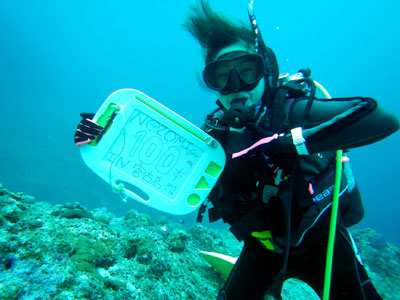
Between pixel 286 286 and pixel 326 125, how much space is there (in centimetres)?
411

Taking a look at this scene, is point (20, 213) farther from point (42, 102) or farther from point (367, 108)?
point (42, 102)

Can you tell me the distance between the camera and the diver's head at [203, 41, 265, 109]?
7.29 feet

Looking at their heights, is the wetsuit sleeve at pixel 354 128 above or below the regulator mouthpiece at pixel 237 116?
above

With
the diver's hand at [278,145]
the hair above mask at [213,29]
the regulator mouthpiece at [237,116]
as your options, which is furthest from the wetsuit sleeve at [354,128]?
the hair above mask at [213,29]

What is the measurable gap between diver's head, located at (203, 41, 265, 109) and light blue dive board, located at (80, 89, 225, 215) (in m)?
0.56

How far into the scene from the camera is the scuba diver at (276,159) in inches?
62.4

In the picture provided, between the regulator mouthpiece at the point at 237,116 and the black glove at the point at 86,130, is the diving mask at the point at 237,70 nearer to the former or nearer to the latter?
the regulator mouthpiece at the point at 237,116

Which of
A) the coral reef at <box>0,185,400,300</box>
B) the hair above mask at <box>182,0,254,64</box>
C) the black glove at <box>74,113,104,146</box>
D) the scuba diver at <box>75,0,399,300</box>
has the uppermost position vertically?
the hair above mask at <box>182,0,254,64</box>

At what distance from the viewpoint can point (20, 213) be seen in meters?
2.90

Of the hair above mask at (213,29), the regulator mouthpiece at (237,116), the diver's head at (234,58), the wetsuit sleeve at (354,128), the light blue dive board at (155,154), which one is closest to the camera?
the wetsuit sleeve at (354,128)

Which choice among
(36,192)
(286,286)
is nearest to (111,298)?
(286,286)

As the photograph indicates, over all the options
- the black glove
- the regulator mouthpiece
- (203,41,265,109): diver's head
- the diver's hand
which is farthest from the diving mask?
the black glove

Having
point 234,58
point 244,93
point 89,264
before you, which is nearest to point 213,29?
point 234,58

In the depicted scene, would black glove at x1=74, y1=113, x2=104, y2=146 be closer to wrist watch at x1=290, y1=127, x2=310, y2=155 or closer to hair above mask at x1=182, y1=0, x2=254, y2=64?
hair above mask at x1=182, y1=0, x2=254, y2=64
